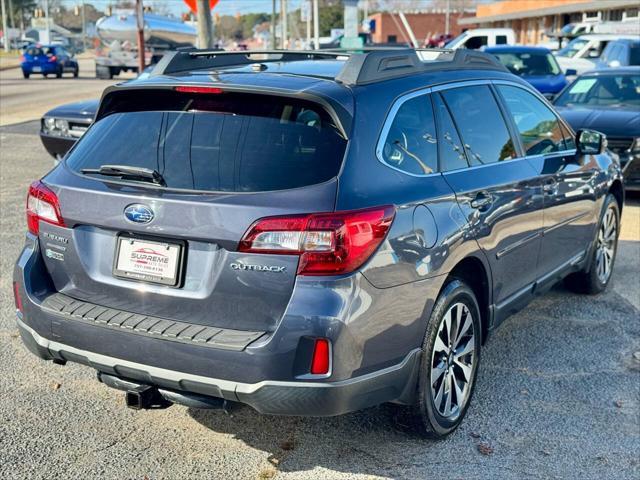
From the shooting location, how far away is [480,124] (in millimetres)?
4766

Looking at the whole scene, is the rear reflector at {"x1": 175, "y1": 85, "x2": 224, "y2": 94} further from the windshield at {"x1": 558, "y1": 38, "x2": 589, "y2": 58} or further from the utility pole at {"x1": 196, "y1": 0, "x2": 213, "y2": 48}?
the windshield at {"x1": 558, "y1": 38, "x2": 589, "y2": 58}

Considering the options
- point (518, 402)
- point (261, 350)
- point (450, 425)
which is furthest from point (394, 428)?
point (261, 350)

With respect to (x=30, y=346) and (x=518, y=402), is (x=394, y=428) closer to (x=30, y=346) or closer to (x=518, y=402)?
(x=518, y=402)

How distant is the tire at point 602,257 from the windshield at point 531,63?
12.0 metres

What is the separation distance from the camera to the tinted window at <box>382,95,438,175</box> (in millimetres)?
3881

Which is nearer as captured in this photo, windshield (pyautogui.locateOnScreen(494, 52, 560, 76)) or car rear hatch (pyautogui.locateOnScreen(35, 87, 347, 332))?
car rear hatch (pyautogui.locateOnScreen(35, 87, 347, 332))

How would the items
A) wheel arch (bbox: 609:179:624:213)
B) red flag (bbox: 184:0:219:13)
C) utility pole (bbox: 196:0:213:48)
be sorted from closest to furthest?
1. wheel arch (bbox: 609:179:624:213)
2. red flag (bbox: 184:0:219:13)
3. utility pole (bbox: 196:0:213:48)

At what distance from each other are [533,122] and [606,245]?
177 cm

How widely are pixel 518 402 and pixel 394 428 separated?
85cm

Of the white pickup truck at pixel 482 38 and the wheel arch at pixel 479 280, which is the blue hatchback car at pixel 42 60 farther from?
the wheel arch at pixel 479 280

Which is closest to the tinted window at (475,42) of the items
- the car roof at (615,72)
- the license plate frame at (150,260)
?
the car roof at (615,72)

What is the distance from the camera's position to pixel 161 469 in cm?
384

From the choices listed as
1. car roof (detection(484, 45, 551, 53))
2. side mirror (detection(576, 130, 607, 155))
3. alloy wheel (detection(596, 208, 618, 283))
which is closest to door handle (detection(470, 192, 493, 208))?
side mirror (detection(576, 130, 607, 155))

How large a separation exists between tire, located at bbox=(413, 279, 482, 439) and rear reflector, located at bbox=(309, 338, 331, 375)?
0.66 metres
